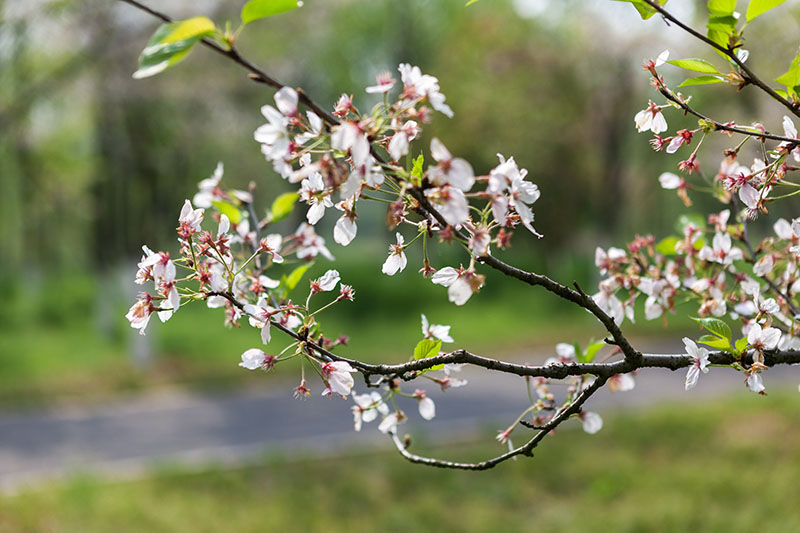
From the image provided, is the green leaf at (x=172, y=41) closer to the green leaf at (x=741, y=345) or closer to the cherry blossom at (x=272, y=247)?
the cherry blossom at (x=272, y=247)

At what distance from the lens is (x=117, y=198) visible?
475 inches

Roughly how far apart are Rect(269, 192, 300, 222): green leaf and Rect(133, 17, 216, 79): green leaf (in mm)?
335

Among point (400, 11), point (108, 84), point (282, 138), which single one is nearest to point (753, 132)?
point (282, 138)

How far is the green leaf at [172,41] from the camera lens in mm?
796

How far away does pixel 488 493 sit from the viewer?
5.50 metres

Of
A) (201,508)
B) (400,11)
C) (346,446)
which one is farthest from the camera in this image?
(400,11)

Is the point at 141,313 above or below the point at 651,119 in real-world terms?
below

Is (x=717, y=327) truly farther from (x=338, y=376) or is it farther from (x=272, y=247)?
(x=272, y=247)

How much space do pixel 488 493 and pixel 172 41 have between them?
5.18m

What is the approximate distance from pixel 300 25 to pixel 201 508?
25.8ft

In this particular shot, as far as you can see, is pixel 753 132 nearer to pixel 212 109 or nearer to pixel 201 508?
pixel 201 508

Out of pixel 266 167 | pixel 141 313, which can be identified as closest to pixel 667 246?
pixel 141 313

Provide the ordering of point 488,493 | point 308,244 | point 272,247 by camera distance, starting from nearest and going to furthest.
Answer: point 272,247 → point 308,244 → point 488,493

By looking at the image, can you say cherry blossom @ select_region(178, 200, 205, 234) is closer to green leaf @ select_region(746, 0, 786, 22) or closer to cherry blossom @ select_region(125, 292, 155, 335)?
cherry blossom @ select_region(125, 292, 155, 335)
